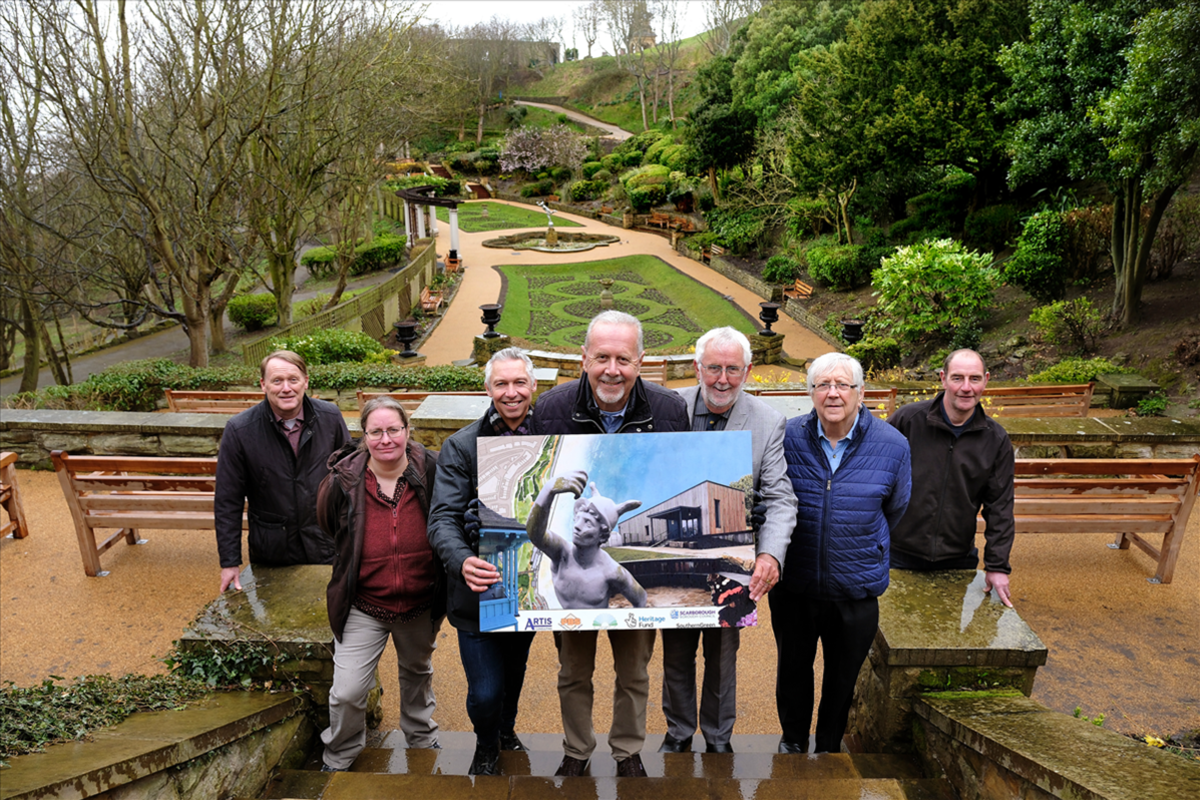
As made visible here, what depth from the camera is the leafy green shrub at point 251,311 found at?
908 inches

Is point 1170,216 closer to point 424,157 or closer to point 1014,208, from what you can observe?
point 1014,208

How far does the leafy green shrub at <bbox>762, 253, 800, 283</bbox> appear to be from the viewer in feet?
76.4

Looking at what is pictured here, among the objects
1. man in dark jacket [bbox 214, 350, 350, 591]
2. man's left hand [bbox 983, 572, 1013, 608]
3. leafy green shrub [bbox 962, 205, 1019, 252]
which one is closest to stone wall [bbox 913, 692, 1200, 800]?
man's left hand [bbox 983, 572, 1013, 608]

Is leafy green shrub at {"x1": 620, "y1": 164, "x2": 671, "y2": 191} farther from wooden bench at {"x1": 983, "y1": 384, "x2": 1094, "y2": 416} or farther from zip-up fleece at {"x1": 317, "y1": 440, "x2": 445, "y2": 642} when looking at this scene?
zip-up fleece at {"x1": 317, "y1": 440, "x2": 445, "y2": 642}

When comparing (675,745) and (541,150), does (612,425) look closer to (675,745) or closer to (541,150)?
(675,745)

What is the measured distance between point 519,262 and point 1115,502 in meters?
26.0

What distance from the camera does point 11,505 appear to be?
18.9ft

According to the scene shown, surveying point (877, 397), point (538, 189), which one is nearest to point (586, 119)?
point (538, 189)

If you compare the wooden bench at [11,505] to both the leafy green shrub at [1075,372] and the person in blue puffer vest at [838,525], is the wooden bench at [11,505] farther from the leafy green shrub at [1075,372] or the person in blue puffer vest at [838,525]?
the leafy green shrub at [1075,372]

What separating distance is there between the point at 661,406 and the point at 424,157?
58734 millimetres

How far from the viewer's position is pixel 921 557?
12.2 feet

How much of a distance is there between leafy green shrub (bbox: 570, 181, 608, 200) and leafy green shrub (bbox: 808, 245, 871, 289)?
83.1 feet

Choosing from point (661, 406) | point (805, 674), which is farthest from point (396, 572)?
point (805, 674)

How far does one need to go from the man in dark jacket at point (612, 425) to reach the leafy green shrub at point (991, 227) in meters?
18.3
